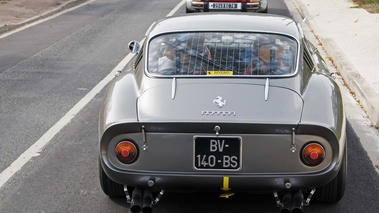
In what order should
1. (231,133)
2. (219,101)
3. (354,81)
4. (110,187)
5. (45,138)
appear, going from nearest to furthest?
(231,133) → (219,101) → (110,187) → (45,138) → (354,81)

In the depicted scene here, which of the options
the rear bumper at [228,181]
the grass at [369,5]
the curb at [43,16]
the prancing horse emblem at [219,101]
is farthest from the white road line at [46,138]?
the grass at [369,5]

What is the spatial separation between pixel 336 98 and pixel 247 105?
3.07 ft

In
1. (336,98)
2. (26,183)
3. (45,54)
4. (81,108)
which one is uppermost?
(336,98)

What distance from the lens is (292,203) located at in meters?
5.14

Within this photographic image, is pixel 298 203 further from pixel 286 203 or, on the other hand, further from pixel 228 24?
pixel 228 24

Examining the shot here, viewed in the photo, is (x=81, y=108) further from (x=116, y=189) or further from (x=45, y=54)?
(x=45, y=54)

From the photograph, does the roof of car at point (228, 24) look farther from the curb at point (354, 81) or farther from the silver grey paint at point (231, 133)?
the curb at point (354, 81)

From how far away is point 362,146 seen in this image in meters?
7.80

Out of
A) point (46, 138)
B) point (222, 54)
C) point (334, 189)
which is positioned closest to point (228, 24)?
point (222, 54)

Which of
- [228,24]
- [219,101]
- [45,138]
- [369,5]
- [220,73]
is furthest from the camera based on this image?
[369,5]

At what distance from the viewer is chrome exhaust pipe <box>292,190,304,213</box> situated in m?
5.09

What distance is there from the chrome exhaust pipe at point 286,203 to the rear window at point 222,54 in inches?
40.9

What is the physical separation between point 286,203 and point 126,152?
3.97 ft

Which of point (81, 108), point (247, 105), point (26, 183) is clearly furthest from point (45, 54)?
point (247, 105)
